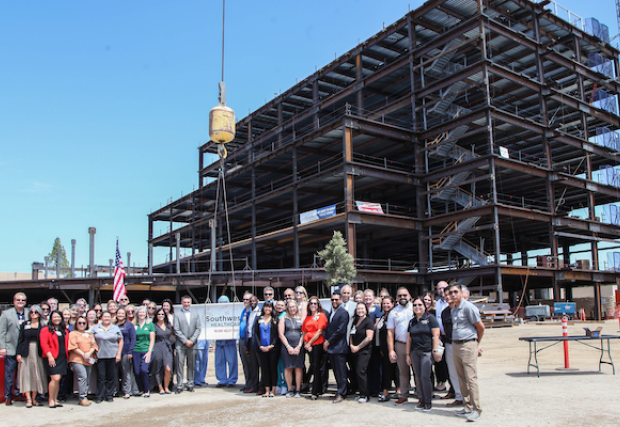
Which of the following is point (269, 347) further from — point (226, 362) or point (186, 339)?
point (226, 362)

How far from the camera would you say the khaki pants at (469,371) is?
7.71 meters

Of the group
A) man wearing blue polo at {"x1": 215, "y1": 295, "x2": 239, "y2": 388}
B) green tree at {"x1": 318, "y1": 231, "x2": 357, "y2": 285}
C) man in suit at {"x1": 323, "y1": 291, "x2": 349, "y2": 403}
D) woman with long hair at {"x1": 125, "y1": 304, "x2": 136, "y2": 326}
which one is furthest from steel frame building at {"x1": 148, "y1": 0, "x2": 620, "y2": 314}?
man in suit at {"x1": 323, "y1": 291, "x2": 349, "y2": 403}

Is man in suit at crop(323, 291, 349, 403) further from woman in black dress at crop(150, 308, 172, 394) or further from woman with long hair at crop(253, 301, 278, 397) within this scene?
woman in black dress at crop(150, 308, 172, 394)

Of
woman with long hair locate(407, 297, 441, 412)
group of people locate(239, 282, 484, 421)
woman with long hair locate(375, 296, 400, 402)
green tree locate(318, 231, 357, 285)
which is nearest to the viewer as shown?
group of people locate(239, 282, 484, 421)

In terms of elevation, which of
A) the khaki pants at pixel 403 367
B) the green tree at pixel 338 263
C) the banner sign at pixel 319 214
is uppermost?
the banner sign at pixel 319 214

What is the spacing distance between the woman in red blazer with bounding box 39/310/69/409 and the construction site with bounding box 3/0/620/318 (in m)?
22.6

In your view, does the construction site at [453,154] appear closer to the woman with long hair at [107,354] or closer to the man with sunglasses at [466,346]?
the woman with long hair at [107,354]

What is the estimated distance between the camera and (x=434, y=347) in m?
8.47

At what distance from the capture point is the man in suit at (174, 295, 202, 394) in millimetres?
11320

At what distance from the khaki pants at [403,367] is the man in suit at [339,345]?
96cm

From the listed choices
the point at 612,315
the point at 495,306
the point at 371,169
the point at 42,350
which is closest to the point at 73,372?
the point at 42,350

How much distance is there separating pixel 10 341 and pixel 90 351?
152 centimetres

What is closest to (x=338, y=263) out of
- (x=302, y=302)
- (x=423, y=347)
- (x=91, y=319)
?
(x=302, y=302)

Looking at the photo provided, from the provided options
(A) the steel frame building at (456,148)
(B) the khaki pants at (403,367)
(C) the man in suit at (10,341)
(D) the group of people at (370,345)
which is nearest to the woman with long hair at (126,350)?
(C) the man in suit at (10,341)
